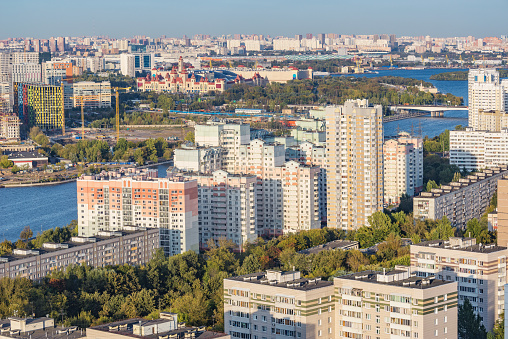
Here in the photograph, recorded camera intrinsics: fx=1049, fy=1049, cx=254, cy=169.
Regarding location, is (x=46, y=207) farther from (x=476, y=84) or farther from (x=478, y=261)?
(x=476, y=84)

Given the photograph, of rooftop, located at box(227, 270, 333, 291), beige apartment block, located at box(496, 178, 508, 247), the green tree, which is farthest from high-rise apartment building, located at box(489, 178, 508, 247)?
rooftop, located at box(227, 270, 333, 291)

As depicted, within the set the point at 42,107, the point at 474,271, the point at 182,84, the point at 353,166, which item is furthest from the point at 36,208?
the point at 182,84

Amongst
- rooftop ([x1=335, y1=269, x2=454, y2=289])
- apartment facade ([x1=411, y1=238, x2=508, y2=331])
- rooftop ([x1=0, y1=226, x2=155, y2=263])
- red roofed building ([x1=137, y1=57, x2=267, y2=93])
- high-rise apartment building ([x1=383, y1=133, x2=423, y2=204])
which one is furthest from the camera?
red roofed building ([x1=137, y1=57, x2=267, y2=93])

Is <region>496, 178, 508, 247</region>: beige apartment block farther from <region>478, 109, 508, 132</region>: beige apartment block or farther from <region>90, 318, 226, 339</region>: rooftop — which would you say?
<region>478, 109, 508, 132</region>: beige apartment block

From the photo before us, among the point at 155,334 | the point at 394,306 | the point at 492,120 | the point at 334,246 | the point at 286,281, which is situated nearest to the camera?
the point at 155,334

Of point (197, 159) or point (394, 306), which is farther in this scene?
point (197, 159)

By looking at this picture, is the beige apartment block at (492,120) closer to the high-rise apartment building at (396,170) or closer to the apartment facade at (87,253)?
the high-rise apartment building at (396,170)

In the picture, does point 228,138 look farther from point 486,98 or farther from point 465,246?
point 486,98
